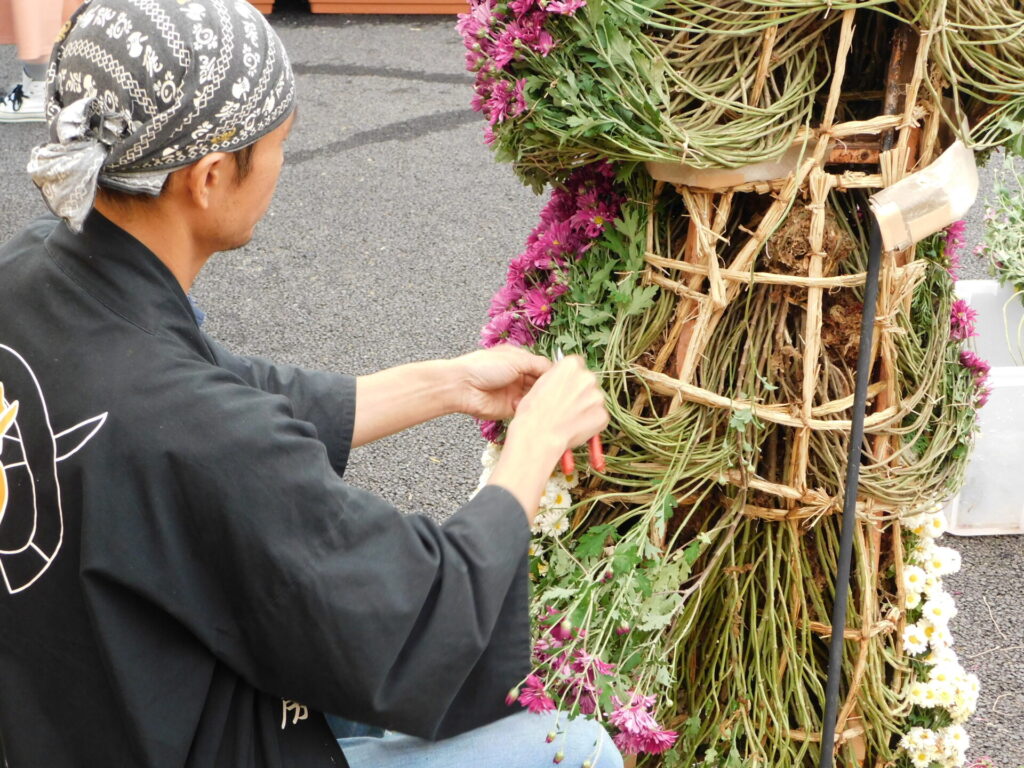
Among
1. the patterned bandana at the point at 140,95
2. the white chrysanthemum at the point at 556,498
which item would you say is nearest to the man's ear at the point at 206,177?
the patterned bandana at the point at 140,95

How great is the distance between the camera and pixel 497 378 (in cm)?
157

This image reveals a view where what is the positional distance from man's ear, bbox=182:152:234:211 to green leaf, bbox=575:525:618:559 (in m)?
0.64

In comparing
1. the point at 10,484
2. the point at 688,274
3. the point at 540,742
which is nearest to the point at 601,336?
the point at 688,274

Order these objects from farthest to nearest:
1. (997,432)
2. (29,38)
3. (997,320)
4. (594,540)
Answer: (29,38), (997,320), (997,432), (594,540)

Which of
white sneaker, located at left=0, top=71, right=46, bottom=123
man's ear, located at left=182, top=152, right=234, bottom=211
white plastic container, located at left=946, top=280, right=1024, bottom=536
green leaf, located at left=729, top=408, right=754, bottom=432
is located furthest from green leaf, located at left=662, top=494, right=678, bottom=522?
white sneaker, located at left=0, top=71, right=46, bottom=123

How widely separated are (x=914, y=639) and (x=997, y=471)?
1.17 metres

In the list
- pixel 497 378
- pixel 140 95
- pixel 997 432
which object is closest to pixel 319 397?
pixel 497 378

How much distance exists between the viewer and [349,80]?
572 centimetres

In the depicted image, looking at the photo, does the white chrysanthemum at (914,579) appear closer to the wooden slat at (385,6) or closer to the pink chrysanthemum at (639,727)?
the pink chrysanthemum at (639,727)

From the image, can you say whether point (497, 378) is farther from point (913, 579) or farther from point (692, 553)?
point (913, 579)

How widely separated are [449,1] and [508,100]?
549cm

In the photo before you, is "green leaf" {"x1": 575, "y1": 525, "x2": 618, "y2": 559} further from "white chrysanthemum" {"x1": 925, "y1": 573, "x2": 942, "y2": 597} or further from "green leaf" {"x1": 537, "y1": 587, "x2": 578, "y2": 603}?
"white chrysanthemum" {"x1": 925, "y1": 573, "x2": 942, "y2": 597}

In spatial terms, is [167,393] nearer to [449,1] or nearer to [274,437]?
[274,437]

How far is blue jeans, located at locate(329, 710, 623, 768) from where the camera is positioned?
1351 millimetres
